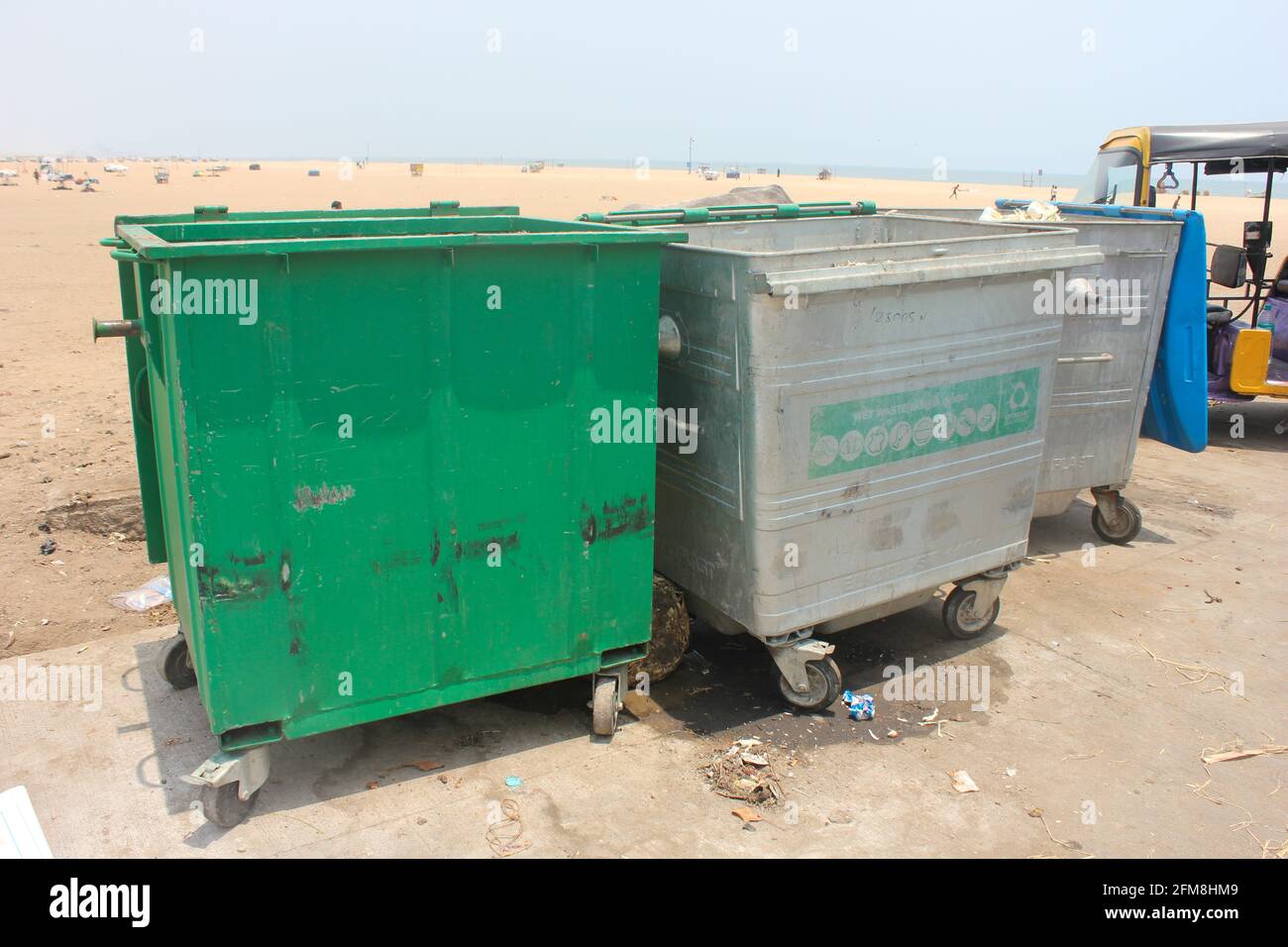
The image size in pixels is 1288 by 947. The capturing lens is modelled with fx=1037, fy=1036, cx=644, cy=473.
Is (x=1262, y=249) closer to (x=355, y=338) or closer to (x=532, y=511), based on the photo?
(x=532, y=511)

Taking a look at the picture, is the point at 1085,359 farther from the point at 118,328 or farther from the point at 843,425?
the point at 118,328

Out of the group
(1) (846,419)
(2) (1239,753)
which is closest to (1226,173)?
(2) (1239,753)

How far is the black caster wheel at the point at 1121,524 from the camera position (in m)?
6.38

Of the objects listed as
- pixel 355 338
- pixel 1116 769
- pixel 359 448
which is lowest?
pixel 1116 769

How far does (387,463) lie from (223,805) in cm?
126

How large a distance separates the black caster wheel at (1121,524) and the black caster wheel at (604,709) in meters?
3.88

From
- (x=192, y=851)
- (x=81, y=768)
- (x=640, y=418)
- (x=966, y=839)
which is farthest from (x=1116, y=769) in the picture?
(x=81, y=768)

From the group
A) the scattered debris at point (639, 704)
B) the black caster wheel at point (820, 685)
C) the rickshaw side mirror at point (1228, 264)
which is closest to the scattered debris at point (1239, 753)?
the black caster wheel at point (820, 685)

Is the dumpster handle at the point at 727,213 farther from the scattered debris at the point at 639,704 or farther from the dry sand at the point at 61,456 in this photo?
the dry sand at the point at 61,456

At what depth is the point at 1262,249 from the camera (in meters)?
8.84

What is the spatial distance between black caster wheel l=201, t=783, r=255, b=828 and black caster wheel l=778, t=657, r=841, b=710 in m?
2.15

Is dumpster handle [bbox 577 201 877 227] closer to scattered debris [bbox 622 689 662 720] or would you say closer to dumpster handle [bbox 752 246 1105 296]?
dumpster handle [bbox 752 246 1105 296]

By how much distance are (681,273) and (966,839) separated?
2.31 metres

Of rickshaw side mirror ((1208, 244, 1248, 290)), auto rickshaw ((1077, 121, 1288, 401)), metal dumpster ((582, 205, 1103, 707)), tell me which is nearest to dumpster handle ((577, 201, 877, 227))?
metal dumpster ((582, 205, 1103, 707))
